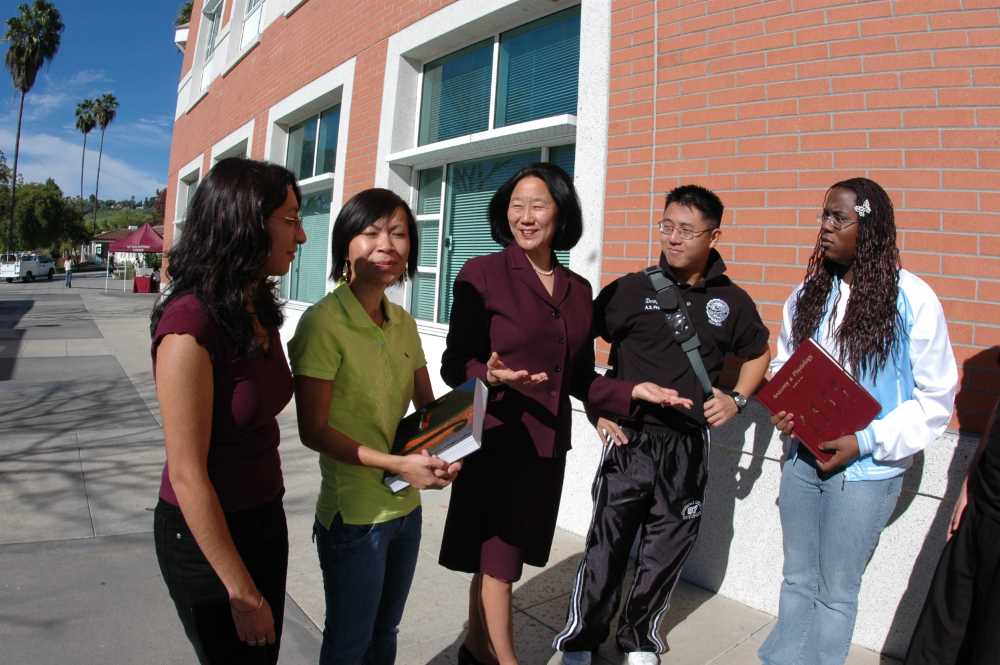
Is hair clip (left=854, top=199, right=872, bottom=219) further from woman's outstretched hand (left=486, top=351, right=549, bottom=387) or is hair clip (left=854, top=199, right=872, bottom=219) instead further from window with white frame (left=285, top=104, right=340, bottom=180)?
window with white frame (left=285, top=104, right=340, bottom=180)

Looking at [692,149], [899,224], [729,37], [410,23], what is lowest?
[899,224]

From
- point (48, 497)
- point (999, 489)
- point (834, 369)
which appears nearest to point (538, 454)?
point (834, 369)

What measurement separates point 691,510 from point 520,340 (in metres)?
1.15

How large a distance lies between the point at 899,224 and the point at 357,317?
277 centimetres

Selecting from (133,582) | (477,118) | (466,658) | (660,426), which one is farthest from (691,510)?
(477,118)

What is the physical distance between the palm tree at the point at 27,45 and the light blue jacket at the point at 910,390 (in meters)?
63.8

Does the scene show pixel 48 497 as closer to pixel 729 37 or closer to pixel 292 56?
pixel 729 37

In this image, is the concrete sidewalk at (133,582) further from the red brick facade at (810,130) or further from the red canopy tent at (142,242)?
the red canopy tent at (142,242)

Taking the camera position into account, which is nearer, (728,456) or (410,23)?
(728,456)

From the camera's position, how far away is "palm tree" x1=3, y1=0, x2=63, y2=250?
5134 cm

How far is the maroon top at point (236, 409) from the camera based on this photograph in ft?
4.78

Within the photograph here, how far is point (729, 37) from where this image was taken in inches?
150

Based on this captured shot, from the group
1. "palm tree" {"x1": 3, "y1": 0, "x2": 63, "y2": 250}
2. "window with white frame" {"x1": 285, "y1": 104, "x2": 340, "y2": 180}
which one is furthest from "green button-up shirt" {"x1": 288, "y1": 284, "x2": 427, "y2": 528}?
"palm tree" {"x1": 3, "y1": 0, "x2": 63, "y2": 250}

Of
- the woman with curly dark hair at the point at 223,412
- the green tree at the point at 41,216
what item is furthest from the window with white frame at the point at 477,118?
the green tree at the point at 41,216
